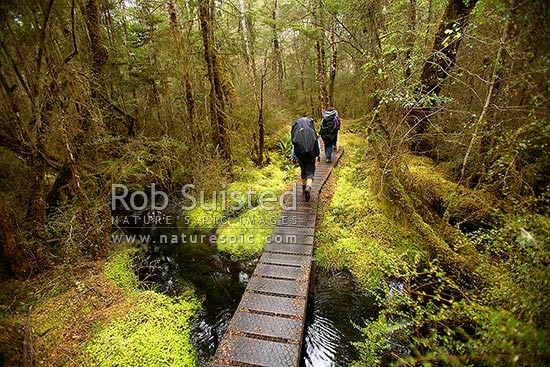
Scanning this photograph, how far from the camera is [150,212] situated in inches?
327

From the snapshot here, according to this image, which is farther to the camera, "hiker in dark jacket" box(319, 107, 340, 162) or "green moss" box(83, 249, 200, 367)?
"hiker in dark jacket" box(319, 107, 340, 162)

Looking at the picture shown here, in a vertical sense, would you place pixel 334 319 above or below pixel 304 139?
below

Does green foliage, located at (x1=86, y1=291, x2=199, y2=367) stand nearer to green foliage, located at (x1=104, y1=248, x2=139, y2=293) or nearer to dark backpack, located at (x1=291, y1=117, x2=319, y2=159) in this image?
green foliage, located at (x1=104, y1=248, x2=139, y2=293)

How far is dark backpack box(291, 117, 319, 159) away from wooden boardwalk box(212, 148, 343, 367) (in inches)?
63.3

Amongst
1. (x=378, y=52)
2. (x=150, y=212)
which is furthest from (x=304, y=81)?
(x=150, y=212)

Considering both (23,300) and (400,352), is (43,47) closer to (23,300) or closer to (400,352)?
(23,300)

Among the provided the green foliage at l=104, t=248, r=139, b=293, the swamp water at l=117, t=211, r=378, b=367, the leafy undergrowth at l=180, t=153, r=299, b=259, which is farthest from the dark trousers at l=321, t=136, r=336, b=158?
the green foliage at l=104, t=248, r=139, b=293

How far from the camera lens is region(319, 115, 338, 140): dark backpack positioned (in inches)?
318

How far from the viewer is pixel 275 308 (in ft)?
11.9

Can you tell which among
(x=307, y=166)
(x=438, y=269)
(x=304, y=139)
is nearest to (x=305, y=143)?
(x=304, y=139)

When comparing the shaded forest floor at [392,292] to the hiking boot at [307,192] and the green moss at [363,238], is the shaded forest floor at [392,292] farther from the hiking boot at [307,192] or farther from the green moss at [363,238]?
the hiking boot at [307,192]

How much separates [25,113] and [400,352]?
7.24 m

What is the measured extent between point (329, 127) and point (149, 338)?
278 inches

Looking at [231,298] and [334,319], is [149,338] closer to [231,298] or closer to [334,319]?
[231,298]
